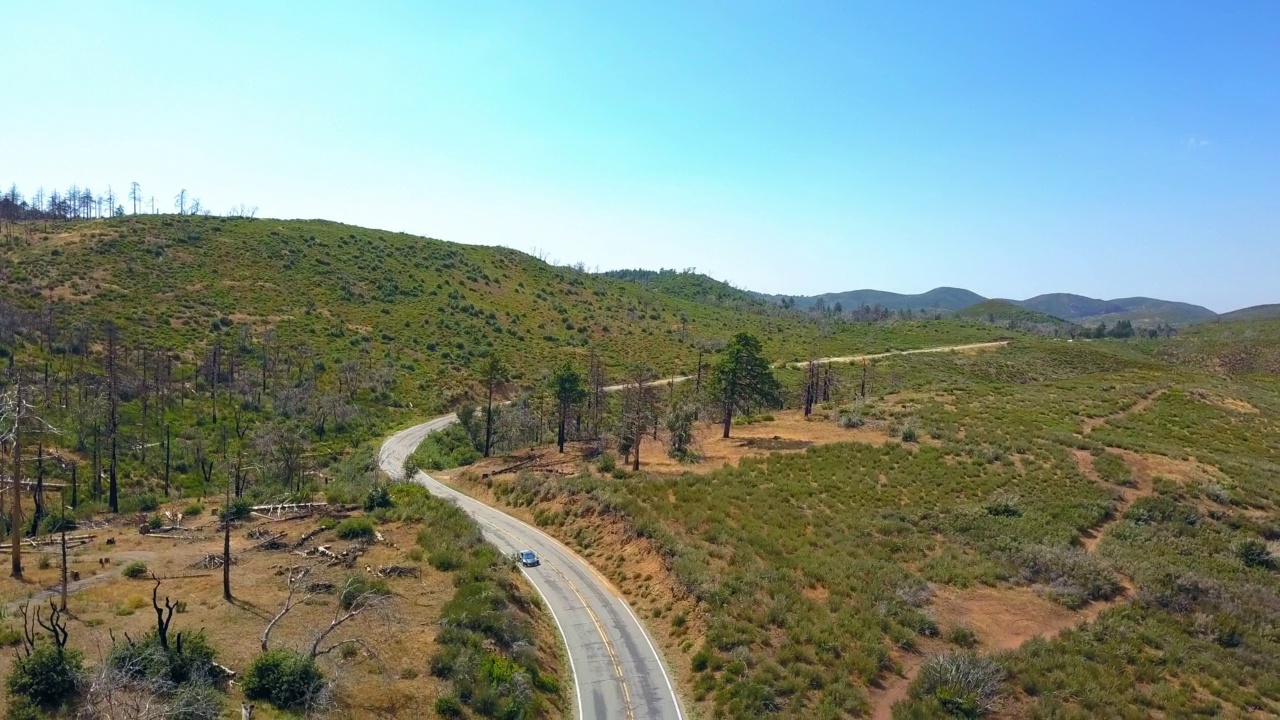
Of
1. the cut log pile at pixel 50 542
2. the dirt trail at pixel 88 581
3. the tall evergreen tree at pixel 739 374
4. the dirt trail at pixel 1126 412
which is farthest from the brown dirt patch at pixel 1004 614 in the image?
the cut log pile at pixel 50 542

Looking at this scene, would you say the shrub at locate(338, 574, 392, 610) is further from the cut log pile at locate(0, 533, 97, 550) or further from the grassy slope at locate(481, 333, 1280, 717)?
the cut log pile at locate(0, 533, 97, 550)

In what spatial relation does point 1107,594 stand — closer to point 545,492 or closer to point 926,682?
point 926,682

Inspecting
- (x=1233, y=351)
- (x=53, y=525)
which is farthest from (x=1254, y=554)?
(x=1233, y=351)

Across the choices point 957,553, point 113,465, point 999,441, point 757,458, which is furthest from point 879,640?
point 113,465

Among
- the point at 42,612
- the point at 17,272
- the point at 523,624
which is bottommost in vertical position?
the point at 523,624

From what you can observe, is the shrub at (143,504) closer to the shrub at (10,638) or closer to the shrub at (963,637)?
the shrub at (10,638)
